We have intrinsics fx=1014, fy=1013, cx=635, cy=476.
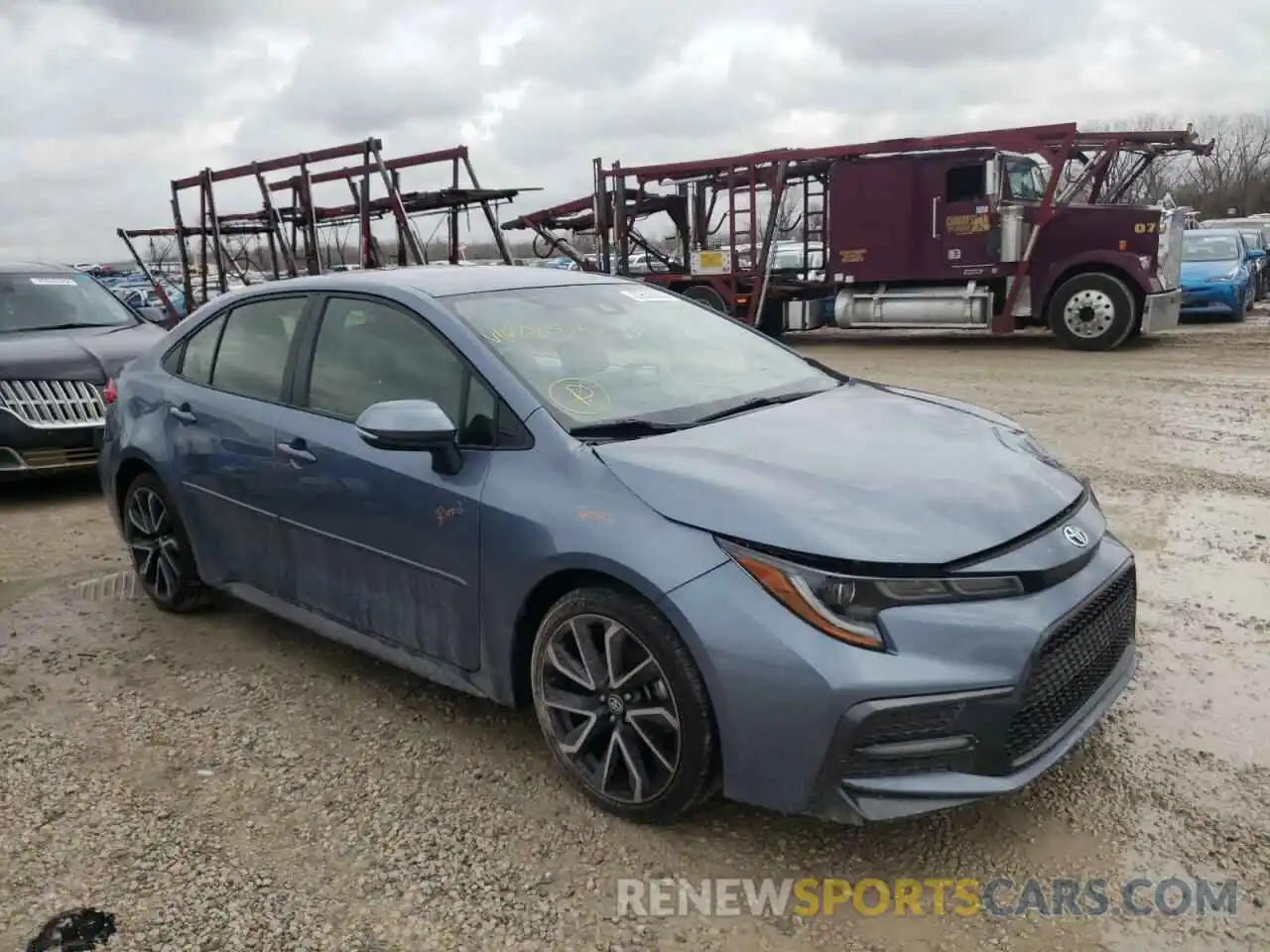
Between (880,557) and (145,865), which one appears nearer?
(880,557)

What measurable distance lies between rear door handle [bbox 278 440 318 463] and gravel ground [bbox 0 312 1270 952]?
87cm

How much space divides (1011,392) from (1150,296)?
14.1ft

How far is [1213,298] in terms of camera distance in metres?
16.1

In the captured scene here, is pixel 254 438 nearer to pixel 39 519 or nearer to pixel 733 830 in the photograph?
pixel 733 830

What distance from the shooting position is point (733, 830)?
9.11 ft

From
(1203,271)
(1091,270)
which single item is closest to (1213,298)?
(1203,271)

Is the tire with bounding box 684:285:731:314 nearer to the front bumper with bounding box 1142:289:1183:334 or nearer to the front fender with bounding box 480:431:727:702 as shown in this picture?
the front bumper with bounding box 1142:289:1183:334

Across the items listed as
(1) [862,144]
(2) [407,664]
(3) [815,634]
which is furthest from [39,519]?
(1) [862,144]

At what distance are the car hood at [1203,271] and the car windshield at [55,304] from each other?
50.6 ft

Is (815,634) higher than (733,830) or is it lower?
higher

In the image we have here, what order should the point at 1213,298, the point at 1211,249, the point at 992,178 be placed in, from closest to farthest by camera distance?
1. the point at 992,178
2. the point at 1213,298
3. the point at 1211,249

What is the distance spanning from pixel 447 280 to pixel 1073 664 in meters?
2.43

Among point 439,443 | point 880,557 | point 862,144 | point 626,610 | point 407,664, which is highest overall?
point 862,144

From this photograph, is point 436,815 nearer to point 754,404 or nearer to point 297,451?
point 297,451
